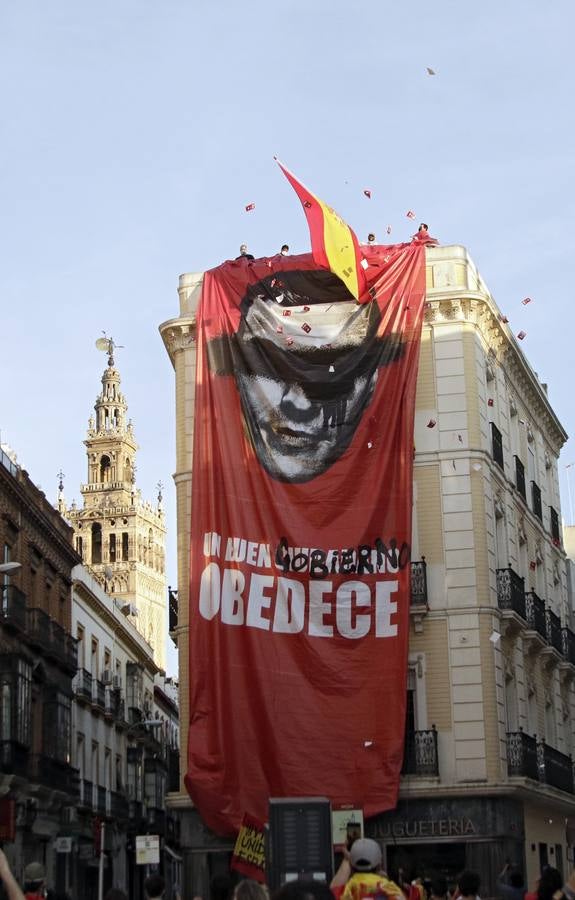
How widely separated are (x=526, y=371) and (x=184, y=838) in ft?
51.8

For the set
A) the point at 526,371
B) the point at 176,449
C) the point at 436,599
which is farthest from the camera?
the point at 526,371

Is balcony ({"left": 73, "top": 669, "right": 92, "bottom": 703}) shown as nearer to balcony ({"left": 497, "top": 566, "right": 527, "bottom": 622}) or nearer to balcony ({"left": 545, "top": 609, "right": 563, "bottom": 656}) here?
balcony ({"left": 545, "top": 609, "right": 563, "bottom": 656})

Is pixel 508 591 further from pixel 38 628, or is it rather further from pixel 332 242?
pixel 38 628

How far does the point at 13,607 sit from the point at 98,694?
15.4 meters

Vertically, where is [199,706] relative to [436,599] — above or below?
below

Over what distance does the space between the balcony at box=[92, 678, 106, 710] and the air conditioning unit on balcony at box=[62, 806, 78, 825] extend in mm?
6946

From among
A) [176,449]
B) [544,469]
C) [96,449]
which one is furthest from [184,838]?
[96,449]

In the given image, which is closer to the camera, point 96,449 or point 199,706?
point 199,706

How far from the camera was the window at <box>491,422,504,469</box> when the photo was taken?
3638 centimetres

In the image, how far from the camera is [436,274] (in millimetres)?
35500

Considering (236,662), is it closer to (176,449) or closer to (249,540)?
(249,540)

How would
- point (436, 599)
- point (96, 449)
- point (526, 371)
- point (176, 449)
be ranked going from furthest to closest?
1. point (96, 449)
2. point (526, 371)
3. point (176, 449)
4. point (436, 599)

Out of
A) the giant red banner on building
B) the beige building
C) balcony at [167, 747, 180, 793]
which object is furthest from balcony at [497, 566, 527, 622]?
balcony at [167, 747, 180, 793]

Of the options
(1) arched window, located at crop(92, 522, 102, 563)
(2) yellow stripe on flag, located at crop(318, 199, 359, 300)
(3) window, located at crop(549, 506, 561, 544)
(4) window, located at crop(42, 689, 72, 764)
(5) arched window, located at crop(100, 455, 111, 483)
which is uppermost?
(5) arched window, located at crop(100, 455, 111, 483)
